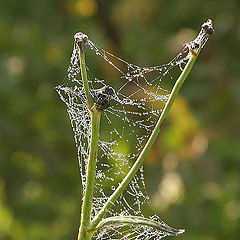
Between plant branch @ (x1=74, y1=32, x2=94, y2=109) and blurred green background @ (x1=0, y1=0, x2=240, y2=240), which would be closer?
plant branch @ (x1=74, y1=32, x2=94, y2=109)

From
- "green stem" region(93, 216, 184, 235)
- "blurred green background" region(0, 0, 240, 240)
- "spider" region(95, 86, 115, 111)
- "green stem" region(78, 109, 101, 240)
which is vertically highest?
"blurred green background" region(0, 0, 240, 240)

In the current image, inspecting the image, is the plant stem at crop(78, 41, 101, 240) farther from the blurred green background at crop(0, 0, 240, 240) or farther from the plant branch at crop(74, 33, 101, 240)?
the blurred green background at crop(0, 0, 240, 240)

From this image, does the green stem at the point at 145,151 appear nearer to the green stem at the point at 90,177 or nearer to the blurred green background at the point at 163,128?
the green stem at the point at 90,177

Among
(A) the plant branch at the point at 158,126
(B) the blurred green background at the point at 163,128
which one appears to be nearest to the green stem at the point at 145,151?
(A) the plant branch at the point at 158,126

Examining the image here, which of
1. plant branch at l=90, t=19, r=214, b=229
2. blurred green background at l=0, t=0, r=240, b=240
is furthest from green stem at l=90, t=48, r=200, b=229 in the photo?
blurred green background at l=0, t=0, r=240, b=240

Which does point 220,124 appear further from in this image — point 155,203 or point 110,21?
point 110,21

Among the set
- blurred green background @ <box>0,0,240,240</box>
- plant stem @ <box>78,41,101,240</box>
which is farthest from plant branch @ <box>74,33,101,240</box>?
blurred green background @ <box>0,0,240,240</box>

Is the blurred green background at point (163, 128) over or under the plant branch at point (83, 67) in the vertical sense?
over

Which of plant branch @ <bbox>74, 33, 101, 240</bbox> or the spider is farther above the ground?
the spider

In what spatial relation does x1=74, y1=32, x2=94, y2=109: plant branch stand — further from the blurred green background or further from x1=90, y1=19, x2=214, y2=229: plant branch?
the blurred green background
